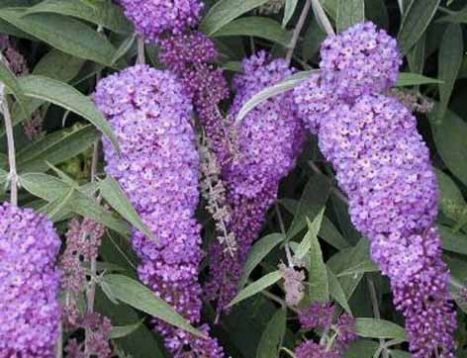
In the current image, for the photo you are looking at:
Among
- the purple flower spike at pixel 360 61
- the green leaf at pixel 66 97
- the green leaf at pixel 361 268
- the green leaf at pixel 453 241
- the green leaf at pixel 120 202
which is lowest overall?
the green leaf at pixel 361 268

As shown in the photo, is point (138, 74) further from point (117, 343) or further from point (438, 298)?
point (438, 298)

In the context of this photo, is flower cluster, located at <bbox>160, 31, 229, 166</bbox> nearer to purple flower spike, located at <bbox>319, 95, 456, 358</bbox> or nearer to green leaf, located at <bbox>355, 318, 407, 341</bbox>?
purple flower spike, located at <bbox>319, 95, 456, 358</bbox>

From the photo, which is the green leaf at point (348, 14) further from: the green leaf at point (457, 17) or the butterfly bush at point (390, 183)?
the green leaf at point (457, 17)

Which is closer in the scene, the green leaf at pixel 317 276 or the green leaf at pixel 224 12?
the green leaf at pixel 317 276

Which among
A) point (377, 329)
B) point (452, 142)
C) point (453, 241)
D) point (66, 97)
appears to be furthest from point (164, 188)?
point (452, 142)

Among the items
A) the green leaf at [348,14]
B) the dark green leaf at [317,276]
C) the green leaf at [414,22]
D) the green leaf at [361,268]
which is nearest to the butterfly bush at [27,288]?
the dark green leaf at [317,276]

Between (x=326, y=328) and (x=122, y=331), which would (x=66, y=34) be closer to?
(x=122, y=331)

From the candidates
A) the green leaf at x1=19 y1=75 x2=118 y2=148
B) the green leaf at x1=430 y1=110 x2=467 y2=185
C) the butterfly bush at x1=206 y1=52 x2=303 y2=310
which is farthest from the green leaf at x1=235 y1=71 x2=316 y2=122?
the green leaf at x1=430 y1=110 x2=467 y2=185
